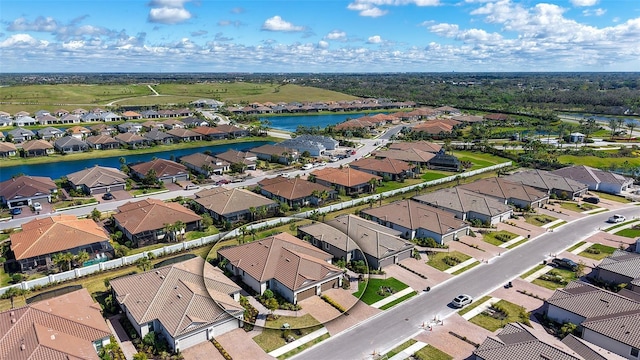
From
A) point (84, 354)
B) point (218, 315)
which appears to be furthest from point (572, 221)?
point (84, 354)

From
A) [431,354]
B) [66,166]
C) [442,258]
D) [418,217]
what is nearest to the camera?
[431,354]

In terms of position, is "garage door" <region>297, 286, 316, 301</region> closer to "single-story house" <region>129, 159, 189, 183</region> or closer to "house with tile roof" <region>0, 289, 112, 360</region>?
"house with tile roof" <region>0, 289, 112, 360</region>

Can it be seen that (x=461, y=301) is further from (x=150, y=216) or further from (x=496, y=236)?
(x=150, y=216)

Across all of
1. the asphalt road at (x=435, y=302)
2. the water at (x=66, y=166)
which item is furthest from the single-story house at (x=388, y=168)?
the water at (x=66, y=166)

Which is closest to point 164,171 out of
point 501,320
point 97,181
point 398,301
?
point 97,181

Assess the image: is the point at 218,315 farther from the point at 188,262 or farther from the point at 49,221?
the point at 49,221
